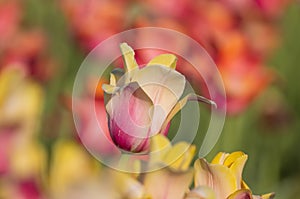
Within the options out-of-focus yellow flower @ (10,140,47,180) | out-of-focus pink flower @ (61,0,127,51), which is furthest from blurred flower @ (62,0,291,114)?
out-of-focus yellow flower @ (10,140,47,180)

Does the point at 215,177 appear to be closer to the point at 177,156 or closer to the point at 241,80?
the point at 177,156

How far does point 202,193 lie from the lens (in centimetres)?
41

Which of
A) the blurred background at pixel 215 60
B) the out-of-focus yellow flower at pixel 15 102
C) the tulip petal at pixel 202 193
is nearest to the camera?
the tulip petal at pixel 202 193

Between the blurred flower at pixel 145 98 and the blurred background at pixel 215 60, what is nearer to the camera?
the blurred flower at pixel 145 98

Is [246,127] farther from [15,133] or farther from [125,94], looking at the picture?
[125,94]

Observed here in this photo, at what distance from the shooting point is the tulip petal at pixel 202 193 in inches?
16.1

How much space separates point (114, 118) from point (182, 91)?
37 millimetres

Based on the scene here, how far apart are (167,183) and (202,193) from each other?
0.12 feet

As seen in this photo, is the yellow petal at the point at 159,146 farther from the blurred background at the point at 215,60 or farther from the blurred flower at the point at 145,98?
the blurred background at the point at 215,60

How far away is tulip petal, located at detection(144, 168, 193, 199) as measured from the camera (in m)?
0.44

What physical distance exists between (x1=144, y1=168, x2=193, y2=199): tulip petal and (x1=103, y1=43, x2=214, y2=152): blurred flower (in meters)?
0.02

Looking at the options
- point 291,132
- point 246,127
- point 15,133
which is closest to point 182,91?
point 15,133

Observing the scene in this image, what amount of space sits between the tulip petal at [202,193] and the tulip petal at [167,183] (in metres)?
0.02

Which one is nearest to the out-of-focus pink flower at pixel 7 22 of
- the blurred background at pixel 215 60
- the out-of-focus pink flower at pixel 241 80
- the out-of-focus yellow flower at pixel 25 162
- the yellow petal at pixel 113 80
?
the blurred background at pixel 215 60
